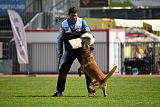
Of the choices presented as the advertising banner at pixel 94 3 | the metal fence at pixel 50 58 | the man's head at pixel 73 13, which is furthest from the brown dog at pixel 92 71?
the advertising banner at pixel 94 3

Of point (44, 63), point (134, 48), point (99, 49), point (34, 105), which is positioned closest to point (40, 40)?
point (44, 63)

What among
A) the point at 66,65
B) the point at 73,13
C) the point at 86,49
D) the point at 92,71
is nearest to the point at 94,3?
the point at 66,65

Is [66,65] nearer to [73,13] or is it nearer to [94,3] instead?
[73,13]

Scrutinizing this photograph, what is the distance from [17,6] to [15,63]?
4525 mm

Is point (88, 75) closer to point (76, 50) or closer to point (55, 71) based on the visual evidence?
point (76, 50)

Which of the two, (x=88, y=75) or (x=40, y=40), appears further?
(x=40, y=40)

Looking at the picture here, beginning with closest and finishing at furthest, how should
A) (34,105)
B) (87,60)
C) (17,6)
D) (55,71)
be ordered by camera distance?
(34,105) → (87,60) → (55,71) → (17,6)

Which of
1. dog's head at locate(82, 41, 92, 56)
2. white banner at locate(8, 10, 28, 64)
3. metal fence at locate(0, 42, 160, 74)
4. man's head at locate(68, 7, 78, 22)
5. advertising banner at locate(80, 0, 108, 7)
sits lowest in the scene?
metal fence at locate(0, 42, 160, 74)

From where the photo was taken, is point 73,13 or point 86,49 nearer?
point 86,49

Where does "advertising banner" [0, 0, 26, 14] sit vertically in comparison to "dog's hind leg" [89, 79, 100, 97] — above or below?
above

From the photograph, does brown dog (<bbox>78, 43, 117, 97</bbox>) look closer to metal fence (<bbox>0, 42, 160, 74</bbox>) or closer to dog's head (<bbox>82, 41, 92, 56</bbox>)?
dog's head (<bbox>82, 41, 92, 56</bbox>)

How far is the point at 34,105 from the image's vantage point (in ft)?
26.8

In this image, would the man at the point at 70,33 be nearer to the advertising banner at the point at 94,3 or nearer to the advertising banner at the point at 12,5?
the advertising banner at the point at 12,5

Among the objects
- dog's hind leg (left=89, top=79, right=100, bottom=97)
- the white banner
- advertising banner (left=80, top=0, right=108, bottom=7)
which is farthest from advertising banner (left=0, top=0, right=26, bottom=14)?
dog's hind leg (left=89, top=79, right=100, bottom=97)
